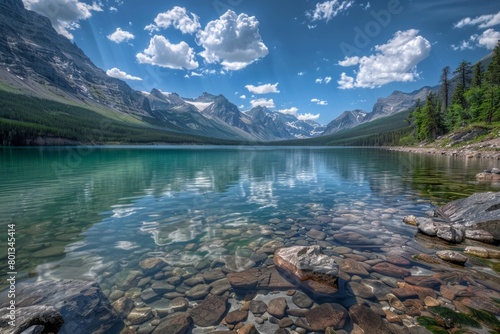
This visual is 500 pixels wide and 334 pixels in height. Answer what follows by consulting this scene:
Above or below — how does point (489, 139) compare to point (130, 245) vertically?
above

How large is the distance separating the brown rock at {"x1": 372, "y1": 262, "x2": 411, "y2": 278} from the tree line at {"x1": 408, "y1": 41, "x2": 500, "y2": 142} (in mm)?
99712

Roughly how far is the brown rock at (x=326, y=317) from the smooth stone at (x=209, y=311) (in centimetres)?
273

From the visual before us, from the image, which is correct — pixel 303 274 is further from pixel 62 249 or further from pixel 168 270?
pixel 62 249

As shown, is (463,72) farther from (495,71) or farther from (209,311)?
(209,311)

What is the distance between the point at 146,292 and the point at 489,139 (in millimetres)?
93989

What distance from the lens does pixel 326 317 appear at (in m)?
7.28

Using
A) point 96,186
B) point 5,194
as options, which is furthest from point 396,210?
point 5,194

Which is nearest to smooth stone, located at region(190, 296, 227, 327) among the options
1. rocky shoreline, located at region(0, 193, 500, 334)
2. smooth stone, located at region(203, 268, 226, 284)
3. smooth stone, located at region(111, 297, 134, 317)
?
rocky shoreline, located at region(0, 193, 500, 334)

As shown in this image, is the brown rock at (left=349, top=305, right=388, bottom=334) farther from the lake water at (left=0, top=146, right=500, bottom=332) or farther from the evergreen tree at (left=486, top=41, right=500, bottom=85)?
the evergreen tree at (left=486, top=41, right=500, bottom=85)

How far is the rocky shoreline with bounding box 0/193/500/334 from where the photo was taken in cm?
693

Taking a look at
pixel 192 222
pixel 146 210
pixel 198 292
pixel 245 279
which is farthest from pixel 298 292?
pixel 146 210

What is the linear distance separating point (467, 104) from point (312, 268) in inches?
5269

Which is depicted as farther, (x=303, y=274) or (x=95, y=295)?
(x=303, y=274)

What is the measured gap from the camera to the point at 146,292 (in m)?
8.73
